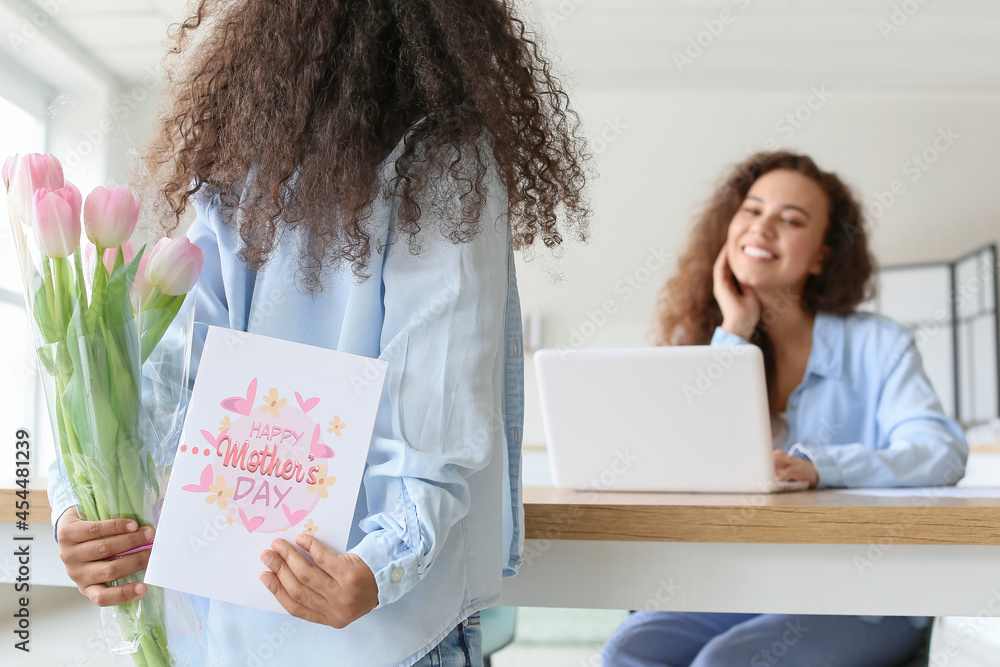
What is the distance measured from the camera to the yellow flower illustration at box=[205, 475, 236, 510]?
57 centimetres

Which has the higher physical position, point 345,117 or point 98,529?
point 345,117

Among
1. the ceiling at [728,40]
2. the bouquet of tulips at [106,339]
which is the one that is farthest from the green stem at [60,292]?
the ceiling at [728,40]

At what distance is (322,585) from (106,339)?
0.79 ft

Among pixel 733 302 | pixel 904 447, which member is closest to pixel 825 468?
pixel 904 447

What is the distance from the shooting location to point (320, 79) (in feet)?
2.10

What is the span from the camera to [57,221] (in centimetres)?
56

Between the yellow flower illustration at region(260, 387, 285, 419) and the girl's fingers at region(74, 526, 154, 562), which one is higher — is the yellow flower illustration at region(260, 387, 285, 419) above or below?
above

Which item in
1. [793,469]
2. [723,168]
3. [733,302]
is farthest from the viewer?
[723,168]

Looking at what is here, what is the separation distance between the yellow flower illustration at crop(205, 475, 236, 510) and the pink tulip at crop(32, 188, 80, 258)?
0.66 feet

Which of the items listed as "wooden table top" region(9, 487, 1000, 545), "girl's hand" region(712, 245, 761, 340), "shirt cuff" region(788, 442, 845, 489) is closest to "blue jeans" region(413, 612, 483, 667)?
"wooden table top" region(9, 487, 1000, 545)

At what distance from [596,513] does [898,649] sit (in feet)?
1.91

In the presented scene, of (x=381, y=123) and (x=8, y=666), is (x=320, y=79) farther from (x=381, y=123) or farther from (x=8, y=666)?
(x=8, y=666)

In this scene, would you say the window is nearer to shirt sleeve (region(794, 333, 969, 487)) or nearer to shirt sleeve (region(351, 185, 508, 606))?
shirt sleeve (region(351, 185, 508, 606))

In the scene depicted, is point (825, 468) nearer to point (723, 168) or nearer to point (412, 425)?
point (412, 425)
